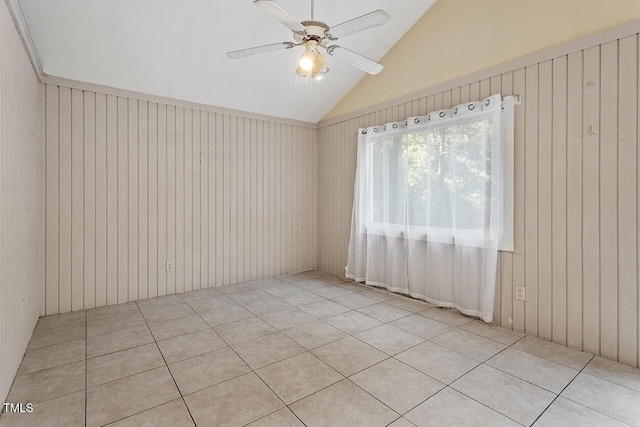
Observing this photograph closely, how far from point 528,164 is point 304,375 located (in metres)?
2.45

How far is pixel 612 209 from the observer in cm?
221

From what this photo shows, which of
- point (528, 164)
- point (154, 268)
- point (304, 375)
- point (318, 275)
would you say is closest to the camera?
point (304, 375)

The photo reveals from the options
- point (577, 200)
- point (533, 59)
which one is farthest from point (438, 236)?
point (533, 59)

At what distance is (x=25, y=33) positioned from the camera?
2.44 metres

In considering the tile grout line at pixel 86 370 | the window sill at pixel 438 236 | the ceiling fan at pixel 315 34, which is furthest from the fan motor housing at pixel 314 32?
the tile grout line at pixel 86 370

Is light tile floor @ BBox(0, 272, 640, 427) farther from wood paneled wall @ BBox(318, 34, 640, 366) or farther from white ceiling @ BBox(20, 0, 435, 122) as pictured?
white ceiling @ BBox(20, 0, 435, 122)

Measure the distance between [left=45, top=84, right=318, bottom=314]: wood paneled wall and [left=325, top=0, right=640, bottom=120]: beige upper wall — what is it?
68.9 inches

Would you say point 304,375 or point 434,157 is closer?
point 304,375

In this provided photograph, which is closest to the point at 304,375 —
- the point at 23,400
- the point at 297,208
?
the point at 23,400

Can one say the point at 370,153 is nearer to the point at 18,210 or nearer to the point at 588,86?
the point at 588,86

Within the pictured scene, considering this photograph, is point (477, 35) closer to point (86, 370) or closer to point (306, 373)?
point (306, 373)

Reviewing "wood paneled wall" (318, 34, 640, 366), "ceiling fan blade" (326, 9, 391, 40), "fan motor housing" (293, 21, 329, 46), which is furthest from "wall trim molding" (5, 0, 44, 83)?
"wood paneled wall" (318, 34, 640, 366)

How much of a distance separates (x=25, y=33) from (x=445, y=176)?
3.79m

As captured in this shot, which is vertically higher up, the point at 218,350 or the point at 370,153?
the point at 370,153
